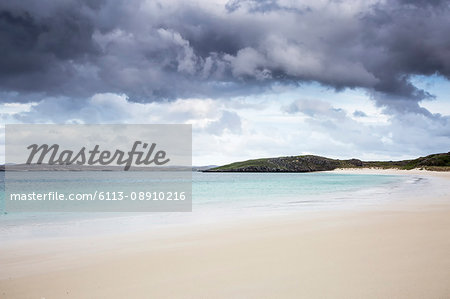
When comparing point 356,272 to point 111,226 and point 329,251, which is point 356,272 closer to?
point 329,251

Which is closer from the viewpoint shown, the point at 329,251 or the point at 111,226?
the point at 329,251

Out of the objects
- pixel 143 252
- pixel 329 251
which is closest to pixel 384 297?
pixel 329 251

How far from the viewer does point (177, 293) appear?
5418 millimetres

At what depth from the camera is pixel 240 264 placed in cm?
692

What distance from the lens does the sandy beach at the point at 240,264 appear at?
5.51 m

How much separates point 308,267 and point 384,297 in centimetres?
167

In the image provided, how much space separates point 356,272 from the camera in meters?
6.20

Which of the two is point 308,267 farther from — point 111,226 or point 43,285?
point 111,226

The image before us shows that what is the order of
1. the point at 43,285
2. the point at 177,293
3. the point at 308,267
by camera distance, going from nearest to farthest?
1. the point at 177,293
2. the point at 43,285
3. the point at 308,267

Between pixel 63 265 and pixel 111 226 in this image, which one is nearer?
pixel 63 265

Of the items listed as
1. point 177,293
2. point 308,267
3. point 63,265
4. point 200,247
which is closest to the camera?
point 177,293

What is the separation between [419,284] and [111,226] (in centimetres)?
1082

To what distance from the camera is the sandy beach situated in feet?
18.1

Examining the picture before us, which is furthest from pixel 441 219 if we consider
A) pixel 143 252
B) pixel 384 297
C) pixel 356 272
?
pixel 143 252
